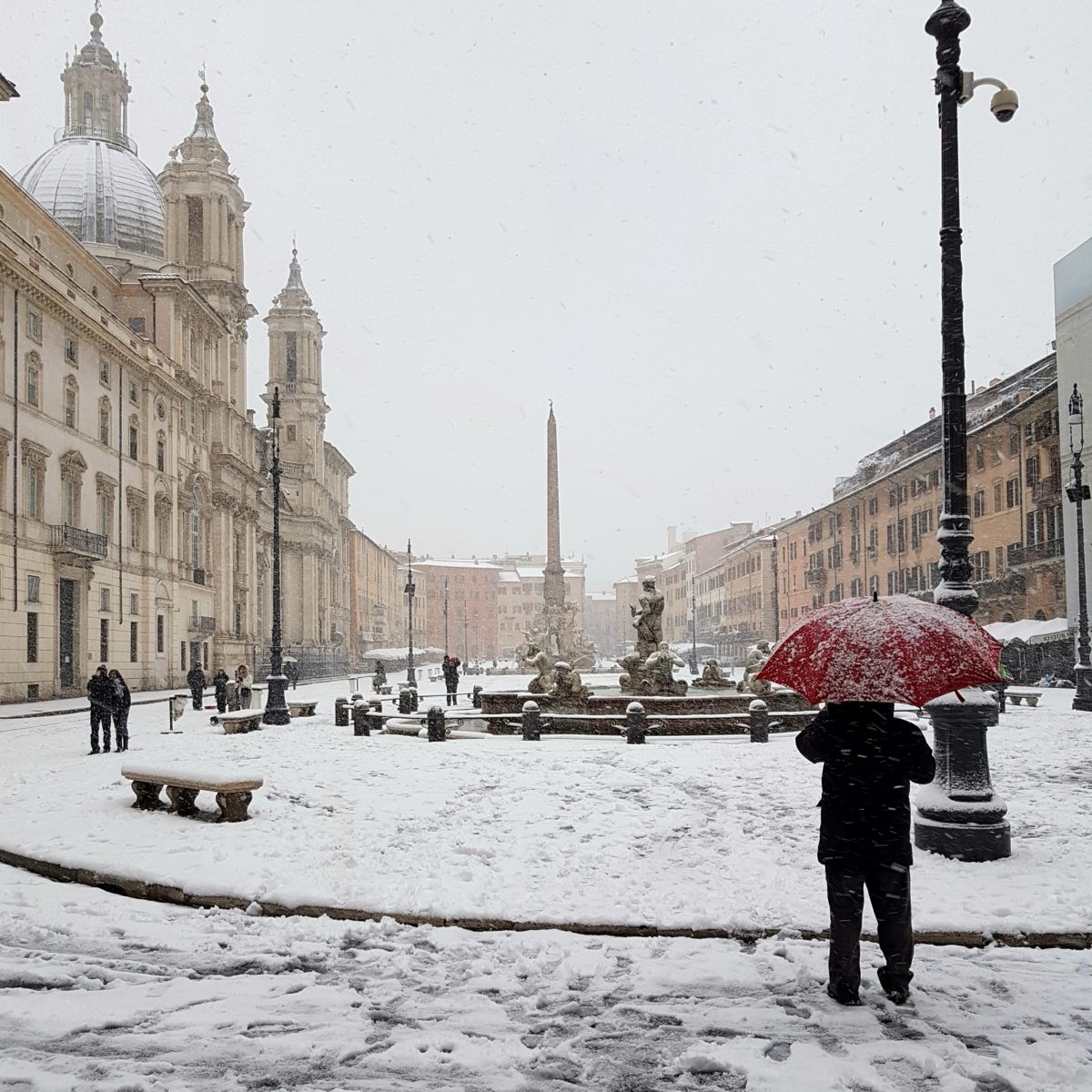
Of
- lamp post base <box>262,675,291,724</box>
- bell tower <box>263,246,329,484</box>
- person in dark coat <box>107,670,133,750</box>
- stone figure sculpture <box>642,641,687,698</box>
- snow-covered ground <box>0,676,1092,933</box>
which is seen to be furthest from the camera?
bell tower <box>263,246,329,484</box>

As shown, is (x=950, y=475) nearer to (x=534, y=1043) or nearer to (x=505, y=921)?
(x=505, y=921)

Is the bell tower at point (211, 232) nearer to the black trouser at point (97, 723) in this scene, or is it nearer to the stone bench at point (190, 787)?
the black trouser at point (97, 723)

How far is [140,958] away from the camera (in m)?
6.04

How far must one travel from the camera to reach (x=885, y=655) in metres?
5.03

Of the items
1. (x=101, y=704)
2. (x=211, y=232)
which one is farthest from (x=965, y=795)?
(x=211, y=232)

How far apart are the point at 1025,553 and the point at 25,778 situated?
3775 cm

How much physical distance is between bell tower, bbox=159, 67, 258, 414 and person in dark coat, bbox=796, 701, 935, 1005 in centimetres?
5534

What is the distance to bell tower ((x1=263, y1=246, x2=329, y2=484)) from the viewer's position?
83.1m

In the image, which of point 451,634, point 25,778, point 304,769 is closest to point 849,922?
point 304,769

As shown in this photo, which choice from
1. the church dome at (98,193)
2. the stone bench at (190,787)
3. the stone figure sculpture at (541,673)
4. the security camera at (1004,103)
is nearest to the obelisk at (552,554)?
the church dome at (98,193)

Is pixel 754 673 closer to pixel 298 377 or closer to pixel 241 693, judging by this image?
pixel 241 693

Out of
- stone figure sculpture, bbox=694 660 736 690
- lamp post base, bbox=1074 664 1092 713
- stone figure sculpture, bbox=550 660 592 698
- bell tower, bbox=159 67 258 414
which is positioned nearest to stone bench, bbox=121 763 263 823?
stone figure sculpture, bbox=550 660 592 698

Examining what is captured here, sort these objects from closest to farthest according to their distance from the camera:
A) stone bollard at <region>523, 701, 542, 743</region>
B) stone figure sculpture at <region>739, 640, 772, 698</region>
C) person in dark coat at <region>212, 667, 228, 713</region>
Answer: stone bollard at <region>523, 701, 542, 743</region> < stone figure sculpture at <region>739, 640, 772, 698</region> < person in dark coat at <region>212, 667, 228, 713</region>

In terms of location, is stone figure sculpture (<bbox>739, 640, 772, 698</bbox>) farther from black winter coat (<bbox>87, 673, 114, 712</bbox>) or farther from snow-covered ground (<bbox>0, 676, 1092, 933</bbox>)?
black winter coat (<bbox>87, 673, 114, 712</bbox>)
